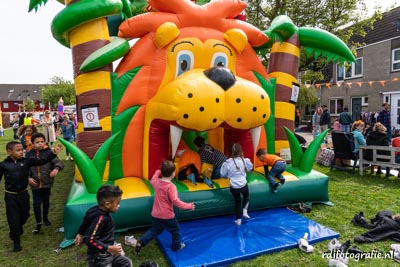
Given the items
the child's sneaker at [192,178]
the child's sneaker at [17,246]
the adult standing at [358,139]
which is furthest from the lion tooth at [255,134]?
the adult standing at [358,139]

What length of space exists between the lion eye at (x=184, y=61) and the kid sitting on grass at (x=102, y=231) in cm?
267

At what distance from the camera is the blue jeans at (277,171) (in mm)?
4777

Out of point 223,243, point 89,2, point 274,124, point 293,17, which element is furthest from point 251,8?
point 223,243

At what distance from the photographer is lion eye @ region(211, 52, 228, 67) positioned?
482 centimetres

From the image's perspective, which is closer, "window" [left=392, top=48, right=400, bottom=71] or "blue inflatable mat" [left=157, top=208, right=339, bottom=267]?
"blue inflatable mat" [left=157, top=208, right=339, bottom=267]

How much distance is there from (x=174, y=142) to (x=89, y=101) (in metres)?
1.35

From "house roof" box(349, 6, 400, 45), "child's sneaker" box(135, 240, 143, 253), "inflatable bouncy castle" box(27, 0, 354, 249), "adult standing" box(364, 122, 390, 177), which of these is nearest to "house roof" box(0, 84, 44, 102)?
"house roof" box(349, 6, 400, 45)

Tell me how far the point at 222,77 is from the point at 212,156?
1.13 m

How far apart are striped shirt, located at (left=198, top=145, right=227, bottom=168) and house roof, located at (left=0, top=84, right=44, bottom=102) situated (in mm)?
65016

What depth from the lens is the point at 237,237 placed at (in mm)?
3834

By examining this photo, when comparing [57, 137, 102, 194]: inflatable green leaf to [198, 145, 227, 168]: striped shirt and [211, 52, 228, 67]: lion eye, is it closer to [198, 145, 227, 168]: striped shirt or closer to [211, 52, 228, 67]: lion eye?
[198, 145, 227, 168]: striped shirt

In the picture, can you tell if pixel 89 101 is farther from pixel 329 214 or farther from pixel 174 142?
pixel 329 214

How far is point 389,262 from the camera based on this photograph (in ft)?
10.8

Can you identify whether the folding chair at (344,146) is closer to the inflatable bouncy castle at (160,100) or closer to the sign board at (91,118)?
the inflatable bouncy castle at (160,100)
